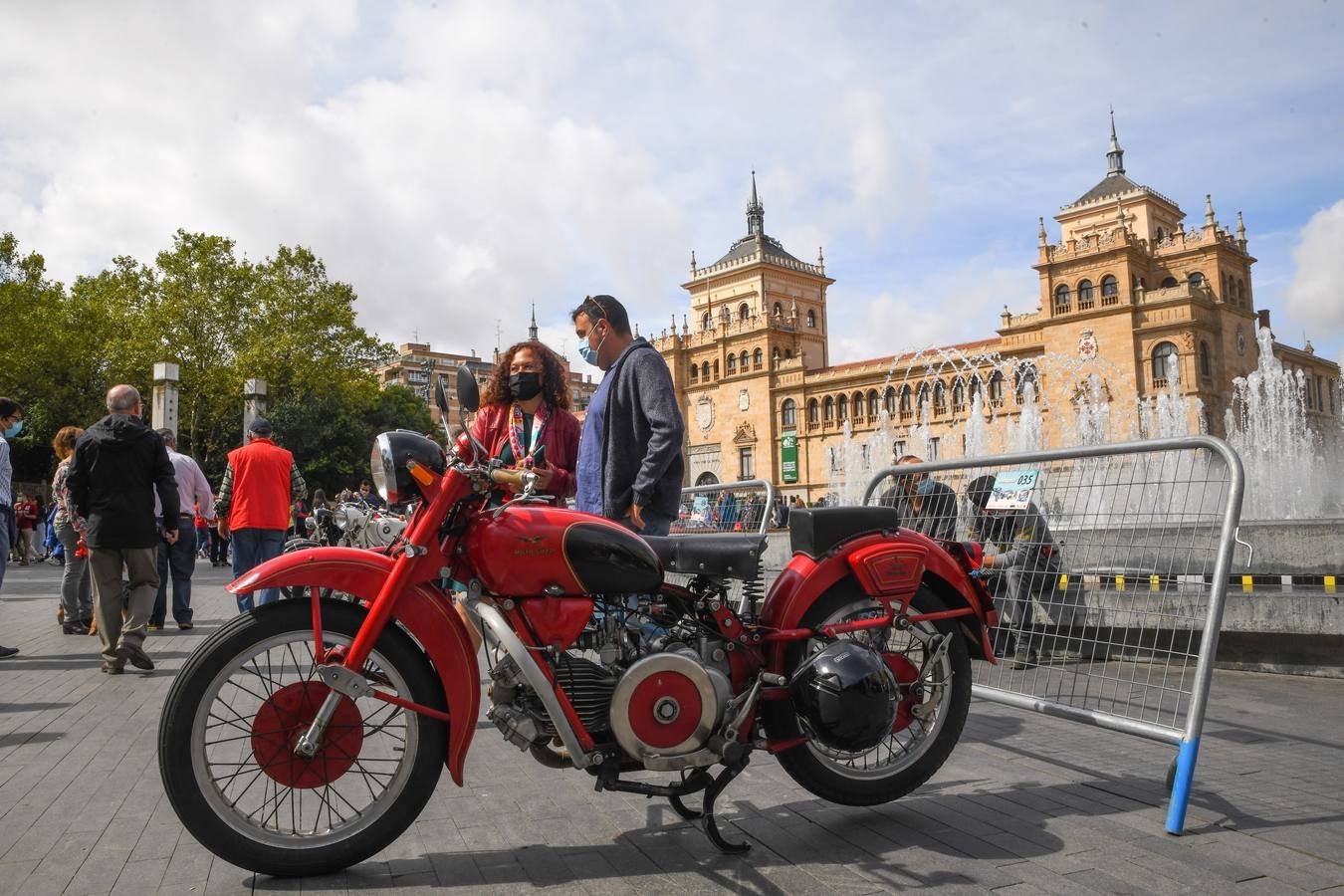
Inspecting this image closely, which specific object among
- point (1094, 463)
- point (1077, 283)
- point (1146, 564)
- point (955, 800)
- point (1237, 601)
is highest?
point (1077, 283)

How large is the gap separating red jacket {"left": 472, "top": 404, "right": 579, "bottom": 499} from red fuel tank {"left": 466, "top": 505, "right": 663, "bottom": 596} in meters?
1.76

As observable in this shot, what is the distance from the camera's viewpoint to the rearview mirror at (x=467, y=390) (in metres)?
2.83

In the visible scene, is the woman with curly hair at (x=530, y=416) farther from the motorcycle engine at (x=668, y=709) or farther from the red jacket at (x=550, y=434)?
the motorcycle engine at (x=668, y=709)

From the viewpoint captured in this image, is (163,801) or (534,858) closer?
(534,858)

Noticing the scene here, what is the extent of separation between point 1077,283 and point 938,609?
5468 centimetres

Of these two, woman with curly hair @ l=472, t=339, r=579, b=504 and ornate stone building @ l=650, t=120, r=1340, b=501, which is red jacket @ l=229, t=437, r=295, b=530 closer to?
woman with curly hair @ l=472, t=339, r=579, b=504

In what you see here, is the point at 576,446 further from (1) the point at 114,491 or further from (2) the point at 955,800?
(1) the point at 114,491

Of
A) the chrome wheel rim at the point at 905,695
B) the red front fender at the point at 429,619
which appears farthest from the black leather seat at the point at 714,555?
the red front fender at the point at 429,619

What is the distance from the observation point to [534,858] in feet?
9.87

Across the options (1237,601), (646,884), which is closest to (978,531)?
(646,884)

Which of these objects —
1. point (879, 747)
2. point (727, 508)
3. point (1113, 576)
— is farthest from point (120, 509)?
point (1113, 576)

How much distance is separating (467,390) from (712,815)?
5.05ft

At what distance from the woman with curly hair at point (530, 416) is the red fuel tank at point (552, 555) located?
167cm

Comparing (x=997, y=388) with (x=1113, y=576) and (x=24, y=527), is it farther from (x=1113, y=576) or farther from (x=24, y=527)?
(x=1113, y=576)
